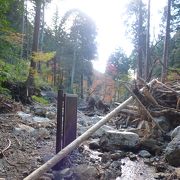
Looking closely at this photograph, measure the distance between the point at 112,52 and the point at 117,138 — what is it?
4052cm

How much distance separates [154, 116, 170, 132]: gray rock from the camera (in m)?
8.35

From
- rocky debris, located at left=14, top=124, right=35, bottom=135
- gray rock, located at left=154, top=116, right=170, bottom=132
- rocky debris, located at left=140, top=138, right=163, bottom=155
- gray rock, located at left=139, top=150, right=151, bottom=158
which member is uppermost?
gray rock, located at left=154, top=116, right=170, bottom=132

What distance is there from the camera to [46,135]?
7.94 m

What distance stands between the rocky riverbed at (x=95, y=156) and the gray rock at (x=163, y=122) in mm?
278

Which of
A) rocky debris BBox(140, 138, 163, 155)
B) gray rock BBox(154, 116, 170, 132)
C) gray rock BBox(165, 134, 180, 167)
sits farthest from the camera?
gray rock BBox(154, 116, 170, 132)

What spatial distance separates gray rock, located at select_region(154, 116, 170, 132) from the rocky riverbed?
28 cm

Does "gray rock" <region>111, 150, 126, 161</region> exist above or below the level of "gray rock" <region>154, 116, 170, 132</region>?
below

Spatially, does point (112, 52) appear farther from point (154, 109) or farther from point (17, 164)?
point (17, 164)

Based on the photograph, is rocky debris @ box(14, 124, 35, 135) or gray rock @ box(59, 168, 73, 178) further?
rocky debris @ box(14, 124, 35, 135)

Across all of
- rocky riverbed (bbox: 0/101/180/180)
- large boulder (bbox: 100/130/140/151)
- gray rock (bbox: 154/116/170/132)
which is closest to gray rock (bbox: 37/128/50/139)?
rocky riverbed (bbox: 0/101/180/180)

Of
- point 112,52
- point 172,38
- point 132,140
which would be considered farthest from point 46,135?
point 112,52

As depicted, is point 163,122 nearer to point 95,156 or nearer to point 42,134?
point 95,156

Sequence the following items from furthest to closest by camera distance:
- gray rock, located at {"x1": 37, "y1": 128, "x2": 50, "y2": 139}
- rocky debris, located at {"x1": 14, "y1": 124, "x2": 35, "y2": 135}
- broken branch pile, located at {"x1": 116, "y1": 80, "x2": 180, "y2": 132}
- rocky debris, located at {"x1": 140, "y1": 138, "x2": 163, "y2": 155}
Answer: broken branch pile, located at {"x1": 116, "y1": 80, "x2": 180, "y2": 132}, gray rock, located at {"x1": 37, "y1": 128, "x2": 50, "y2": 139}, rocky debris, located at {"x1": 14, "y1": 124, "x2": 35, "y2": 135}, rocky debris, located at {"x1": 140, "y1": 138, "x2": 163, "y2": 155}

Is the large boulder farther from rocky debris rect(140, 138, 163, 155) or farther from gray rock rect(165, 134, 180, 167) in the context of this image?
gray rock rect(165, 134, 180, 167)
